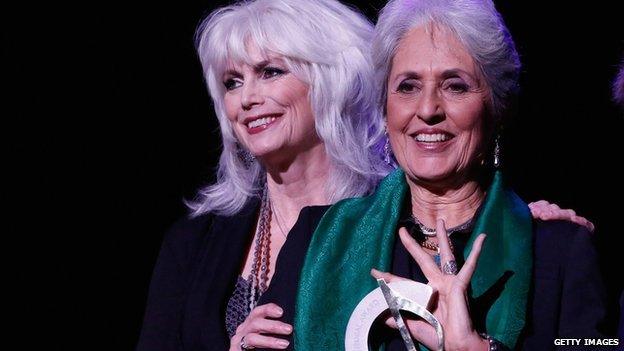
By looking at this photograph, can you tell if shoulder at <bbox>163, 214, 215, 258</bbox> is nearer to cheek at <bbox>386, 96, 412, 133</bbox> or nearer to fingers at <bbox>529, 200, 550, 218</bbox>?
cheek at <bbox>386, 96, 412, 133</bbox>

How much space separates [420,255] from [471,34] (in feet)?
1.80

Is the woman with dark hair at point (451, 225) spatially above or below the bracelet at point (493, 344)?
above

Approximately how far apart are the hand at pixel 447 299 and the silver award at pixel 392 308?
0.02m

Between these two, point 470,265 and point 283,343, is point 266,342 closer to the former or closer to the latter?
point 283,343

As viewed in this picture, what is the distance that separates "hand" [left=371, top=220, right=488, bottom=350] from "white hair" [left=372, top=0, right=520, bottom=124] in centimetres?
40

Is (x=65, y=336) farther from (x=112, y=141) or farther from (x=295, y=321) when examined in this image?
(x=295, y=321)

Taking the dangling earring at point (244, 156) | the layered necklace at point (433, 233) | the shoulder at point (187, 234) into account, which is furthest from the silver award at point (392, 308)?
the dangling earring at point (244, 156)

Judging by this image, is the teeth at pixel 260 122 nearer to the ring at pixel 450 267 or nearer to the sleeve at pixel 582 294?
the ring at pixel 450 267

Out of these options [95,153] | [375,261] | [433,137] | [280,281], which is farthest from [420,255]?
[95,153]

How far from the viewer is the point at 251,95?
114 inches

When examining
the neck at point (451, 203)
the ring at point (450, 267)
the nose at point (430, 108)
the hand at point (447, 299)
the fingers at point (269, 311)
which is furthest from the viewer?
the fingers at point (269, 311)

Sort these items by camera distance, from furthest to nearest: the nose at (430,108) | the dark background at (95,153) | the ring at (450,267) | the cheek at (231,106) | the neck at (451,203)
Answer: the dark background at (95,153), the cheek at (231,106), the neck at (451,203), the nose at (430,108), the ring at (450,267)

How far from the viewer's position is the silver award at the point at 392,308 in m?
2.10

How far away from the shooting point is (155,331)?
2859 millimetres
